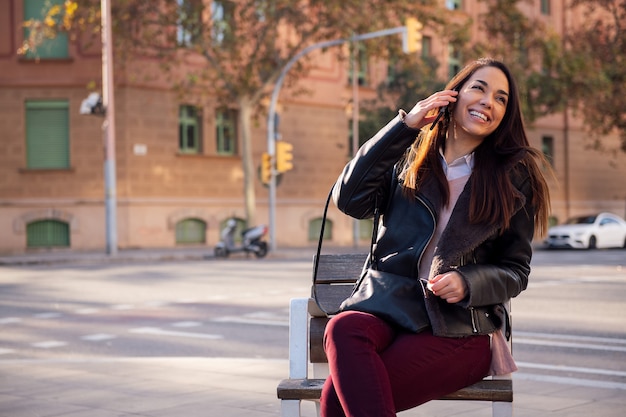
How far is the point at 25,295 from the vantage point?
15.9 meters

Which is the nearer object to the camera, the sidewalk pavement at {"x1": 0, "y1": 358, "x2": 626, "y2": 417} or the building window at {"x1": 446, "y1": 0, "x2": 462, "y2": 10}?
the sidewalk pavement at {"x1": 0, "y1": 358, "x2": 626, "y2": 417}

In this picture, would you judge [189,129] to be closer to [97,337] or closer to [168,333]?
[168,333]

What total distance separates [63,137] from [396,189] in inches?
1138

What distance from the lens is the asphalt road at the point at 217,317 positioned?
941 centimetres

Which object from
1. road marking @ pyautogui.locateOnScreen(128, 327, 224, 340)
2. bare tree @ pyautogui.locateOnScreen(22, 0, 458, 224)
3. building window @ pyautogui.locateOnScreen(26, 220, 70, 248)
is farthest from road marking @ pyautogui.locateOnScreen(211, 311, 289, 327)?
building window @ pyautogui.locateOnScreen(26, 220, 70, 248)

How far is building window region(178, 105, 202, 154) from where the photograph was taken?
33875 millimetres

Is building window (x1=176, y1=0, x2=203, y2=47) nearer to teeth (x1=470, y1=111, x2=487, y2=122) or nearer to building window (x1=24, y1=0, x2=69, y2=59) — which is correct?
building window (x1=24, y1=0, x2=69, y2=59)

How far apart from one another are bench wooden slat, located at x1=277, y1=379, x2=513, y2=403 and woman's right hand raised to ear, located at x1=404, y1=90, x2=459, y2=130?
0.99m

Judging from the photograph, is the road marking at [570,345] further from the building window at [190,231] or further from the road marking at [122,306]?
the building window at [190,231]

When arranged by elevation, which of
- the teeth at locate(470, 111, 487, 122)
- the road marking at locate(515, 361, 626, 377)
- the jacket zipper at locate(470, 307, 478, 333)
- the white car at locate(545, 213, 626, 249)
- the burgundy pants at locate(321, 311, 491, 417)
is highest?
the teeth at locate(470, 111, 487, 122)

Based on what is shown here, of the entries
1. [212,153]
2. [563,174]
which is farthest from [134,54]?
[563,174]

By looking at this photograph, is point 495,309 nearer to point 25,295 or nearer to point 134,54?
point 25,295

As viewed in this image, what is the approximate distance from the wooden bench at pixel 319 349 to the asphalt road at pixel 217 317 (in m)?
3.48

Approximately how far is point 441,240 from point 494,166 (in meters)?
0.38
